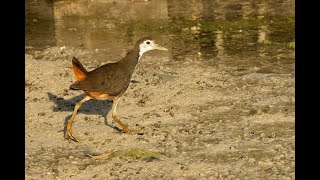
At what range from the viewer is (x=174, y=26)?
67.6 ft

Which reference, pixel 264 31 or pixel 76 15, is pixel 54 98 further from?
pixel 76 15

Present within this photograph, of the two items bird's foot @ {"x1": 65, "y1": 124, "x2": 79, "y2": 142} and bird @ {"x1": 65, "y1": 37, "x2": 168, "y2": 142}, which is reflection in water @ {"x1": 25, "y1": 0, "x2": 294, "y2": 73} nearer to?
bird @ {"x1": 65, "y1": 37, "x2": 168, "y2": 142}

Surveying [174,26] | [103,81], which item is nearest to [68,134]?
[103,81]

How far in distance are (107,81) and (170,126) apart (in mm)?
1515

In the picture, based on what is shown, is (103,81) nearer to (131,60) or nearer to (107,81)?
(107,81)

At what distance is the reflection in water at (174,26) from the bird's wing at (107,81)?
19.0 ft

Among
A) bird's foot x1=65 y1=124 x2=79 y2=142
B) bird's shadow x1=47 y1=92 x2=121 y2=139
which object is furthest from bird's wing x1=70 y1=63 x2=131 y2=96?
bird's shadow x1=47 y1=92 x2=121 y2=139

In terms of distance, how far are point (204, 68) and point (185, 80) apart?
1335 millimetres

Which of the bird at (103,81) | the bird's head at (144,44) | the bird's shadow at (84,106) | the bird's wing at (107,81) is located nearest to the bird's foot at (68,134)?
the bird at (103,81)

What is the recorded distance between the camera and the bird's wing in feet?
33.3

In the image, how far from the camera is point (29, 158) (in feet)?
32.0

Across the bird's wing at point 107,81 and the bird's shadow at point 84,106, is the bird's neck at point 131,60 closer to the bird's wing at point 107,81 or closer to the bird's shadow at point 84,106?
the bird's wing at point 107,81

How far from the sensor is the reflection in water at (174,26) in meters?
17.6

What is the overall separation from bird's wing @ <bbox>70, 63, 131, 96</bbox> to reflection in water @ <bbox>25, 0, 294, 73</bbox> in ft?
19.0
